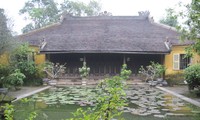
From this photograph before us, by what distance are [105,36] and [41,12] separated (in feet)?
50.0

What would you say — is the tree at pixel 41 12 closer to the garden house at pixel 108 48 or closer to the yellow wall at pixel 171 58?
the garden house at pixel 108 48

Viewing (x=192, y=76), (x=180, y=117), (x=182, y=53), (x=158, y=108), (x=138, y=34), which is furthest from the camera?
(x=138, y=34)

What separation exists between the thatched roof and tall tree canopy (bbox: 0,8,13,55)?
738 centimetres

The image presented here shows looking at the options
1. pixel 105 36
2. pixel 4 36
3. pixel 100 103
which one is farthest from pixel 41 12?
pixel 100 103

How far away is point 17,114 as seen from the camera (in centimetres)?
766

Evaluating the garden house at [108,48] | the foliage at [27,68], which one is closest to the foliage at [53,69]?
the foliage at [27,68]

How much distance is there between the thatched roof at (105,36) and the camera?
19859 millimetres

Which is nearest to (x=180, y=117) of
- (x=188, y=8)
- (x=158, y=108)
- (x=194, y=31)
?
(x=158, y=108)

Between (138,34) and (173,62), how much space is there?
390cm

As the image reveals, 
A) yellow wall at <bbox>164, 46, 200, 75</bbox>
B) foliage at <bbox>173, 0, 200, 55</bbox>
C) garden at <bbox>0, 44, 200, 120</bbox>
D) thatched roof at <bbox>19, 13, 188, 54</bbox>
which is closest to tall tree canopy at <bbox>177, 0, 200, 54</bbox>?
foliage at <bbox>173, 0, 200, 55</bbox>

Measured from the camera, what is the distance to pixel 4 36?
462 inches

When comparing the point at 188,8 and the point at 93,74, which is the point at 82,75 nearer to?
the point at 93,74

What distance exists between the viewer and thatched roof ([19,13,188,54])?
1986 cm

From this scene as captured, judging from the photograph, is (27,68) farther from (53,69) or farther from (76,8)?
(76,8)
